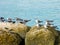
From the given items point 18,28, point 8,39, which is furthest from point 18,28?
point 8,39

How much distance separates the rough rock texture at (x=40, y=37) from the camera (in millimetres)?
32062

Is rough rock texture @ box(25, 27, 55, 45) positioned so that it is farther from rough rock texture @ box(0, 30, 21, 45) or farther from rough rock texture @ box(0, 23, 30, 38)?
rough rock texture @ box(0, 23, 30, 38)

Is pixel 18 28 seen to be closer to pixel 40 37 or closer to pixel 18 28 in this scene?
pixel 18 28

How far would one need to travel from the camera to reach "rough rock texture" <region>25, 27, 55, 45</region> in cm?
3206

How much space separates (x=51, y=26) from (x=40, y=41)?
3.45 m

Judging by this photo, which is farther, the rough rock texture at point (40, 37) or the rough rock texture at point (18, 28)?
the rough rock texture at point (18, 28)

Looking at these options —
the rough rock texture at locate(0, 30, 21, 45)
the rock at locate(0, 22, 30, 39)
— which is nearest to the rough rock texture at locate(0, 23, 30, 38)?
the rock at locate(0, 22, 30, 39)

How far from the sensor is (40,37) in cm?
3219

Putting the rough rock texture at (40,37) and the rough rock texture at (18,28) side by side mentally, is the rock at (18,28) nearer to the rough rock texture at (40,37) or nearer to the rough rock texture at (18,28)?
the rough rock texture at (18,28)

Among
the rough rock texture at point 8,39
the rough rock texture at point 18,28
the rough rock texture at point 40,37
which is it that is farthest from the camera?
the rough rock texture at point 18,28

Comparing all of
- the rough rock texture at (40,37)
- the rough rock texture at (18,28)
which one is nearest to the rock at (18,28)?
the rough rock texture at (18,28)

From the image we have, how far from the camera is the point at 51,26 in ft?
115

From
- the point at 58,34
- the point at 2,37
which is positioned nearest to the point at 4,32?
the point at 2,37

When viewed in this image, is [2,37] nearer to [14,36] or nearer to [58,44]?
[14,36]
